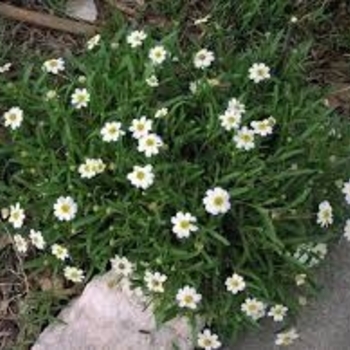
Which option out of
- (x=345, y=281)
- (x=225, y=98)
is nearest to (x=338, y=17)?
(x=225, y=98)

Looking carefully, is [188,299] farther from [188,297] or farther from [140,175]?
[140,175]

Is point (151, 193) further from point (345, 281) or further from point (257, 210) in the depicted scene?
point (345, 281)

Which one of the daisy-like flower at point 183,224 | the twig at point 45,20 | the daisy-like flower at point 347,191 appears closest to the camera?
the daisy-like flower at point 183,224

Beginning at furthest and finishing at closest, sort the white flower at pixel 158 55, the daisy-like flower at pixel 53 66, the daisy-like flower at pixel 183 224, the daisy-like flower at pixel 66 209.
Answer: the daisy-like flower at pixel 53 66 < the white flower at pixel 158 55 < the daisy-like flower at pixel 66 209 < the daisy-like flower at pixel 183 224

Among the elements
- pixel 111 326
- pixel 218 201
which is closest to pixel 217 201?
pixel 218 201

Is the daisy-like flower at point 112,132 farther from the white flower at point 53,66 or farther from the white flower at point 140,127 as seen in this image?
the white flower at point 53,66

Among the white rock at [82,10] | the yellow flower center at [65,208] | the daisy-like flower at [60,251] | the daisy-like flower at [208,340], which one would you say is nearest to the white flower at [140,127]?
the yellow flower center at [65,208]
